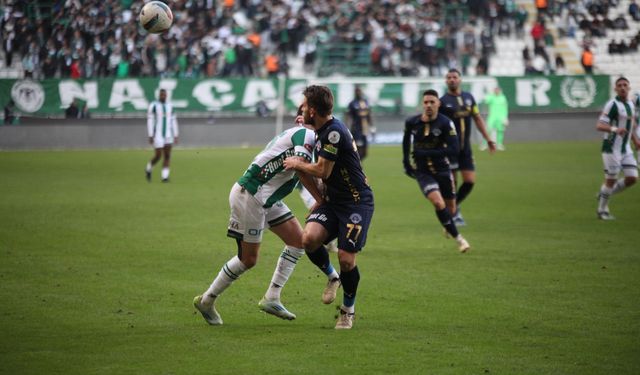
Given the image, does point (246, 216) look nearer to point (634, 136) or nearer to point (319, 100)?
point (319, 100)

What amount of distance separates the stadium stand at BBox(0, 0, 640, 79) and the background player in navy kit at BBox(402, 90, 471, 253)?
79.1 feet

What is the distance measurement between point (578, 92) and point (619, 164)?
24.4 meters

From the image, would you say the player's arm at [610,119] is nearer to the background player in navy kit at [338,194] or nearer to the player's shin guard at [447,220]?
the player's shin guard at [447,220]

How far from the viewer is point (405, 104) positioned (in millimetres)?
39281

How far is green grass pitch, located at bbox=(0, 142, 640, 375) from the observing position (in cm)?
770

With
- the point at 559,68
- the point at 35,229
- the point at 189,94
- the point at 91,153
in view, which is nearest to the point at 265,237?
the point at 35,229

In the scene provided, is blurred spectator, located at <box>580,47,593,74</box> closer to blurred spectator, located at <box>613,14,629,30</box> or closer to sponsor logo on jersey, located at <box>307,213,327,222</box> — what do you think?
blurred spectator, located at <box>613,14,629,30</box>

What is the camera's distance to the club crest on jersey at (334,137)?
8.45 meters

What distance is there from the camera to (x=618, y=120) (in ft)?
57.1

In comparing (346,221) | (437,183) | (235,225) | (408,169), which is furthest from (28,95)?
(346,221)

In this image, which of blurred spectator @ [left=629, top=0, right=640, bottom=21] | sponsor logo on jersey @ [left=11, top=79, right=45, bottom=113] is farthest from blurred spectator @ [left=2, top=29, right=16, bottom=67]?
blurred spectator @ [left=629, top=0, right=640, bottom=21]

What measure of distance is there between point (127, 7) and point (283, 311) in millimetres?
31562

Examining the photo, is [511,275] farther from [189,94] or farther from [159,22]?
[189,94]

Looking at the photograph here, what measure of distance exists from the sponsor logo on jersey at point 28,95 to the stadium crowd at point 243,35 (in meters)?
0.76
